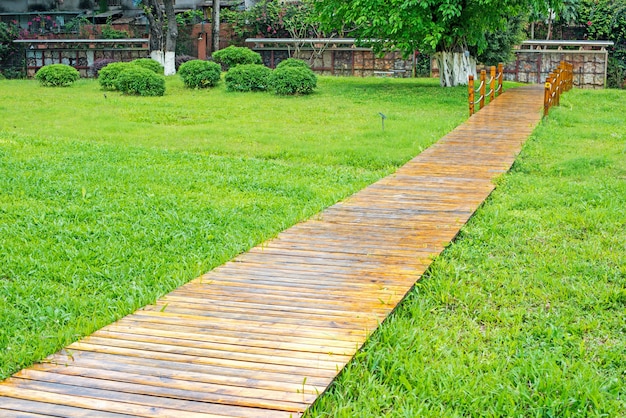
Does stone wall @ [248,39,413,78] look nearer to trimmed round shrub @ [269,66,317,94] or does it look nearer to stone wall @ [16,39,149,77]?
stone wall @ [16,39,149,77]

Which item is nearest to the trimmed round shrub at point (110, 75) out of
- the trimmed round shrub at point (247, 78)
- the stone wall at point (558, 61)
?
the trimmed round shrub at point (247, 78)

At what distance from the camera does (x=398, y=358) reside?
4.43 meters

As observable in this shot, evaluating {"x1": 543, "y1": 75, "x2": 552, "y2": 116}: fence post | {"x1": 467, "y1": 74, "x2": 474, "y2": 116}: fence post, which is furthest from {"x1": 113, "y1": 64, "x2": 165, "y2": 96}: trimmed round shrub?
{"x1": 543, "y1": 75, "x2": 552, "y2": 116}: fence post

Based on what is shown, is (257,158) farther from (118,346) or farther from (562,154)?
(118,346)

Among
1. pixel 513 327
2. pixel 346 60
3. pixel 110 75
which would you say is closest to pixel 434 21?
pixel 346 60

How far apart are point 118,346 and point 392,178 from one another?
5802 mm

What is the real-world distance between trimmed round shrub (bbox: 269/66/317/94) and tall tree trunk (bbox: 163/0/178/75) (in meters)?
7.08

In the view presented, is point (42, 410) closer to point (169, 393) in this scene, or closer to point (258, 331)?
point (169, 393)

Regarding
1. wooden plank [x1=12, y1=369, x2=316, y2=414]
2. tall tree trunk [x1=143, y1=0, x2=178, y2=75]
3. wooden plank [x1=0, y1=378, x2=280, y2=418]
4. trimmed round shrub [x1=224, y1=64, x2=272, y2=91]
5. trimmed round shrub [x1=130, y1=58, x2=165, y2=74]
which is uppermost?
tall tree trunk [x1=143, y1=0, x2=178, y2=75]

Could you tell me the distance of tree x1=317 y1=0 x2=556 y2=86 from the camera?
20.1m

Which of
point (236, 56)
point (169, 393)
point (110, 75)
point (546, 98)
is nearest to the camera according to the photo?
point (169, 393)

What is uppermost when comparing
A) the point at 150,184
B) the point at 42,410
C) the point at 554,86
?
the point at 554,86

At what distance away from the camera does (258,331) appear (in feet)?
15.3

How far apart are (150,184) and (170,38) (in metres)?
19.0
